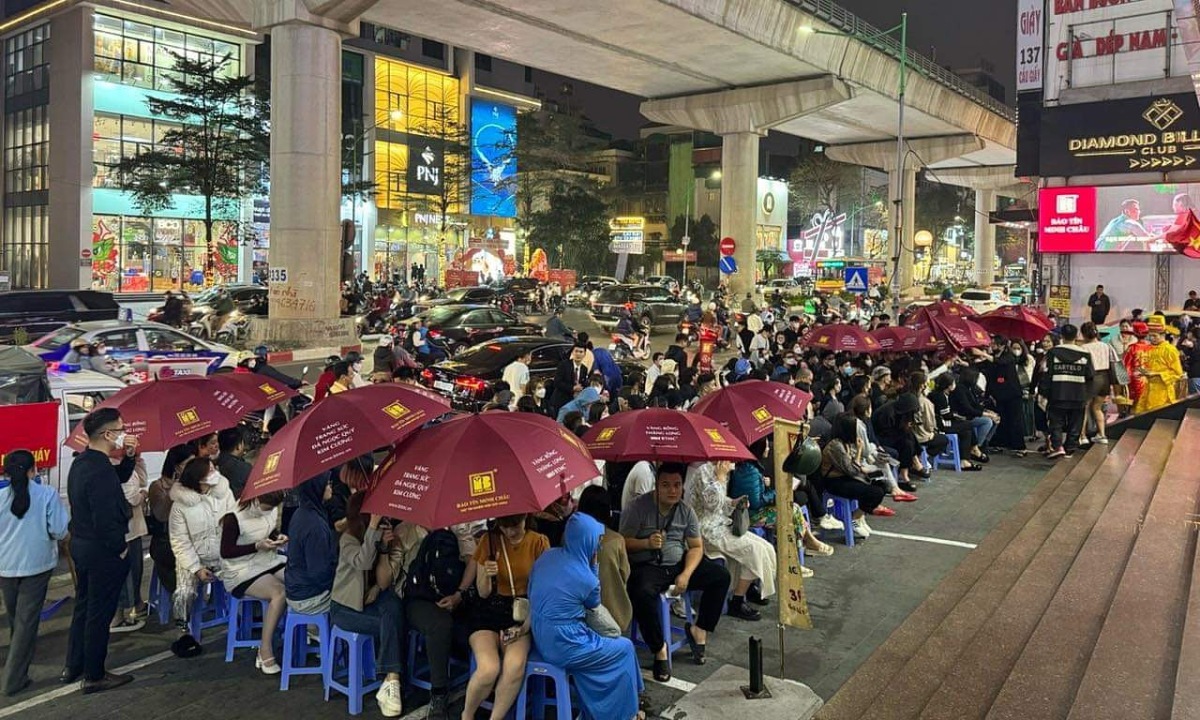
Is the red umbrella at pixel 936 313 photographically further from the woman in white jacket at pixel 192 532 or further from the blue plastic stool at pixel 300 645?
the woman in white jacket at pixel 192 532

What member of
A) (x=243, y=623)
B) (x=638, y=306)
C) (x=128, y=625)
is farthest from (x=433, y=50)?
(x=243, y=623)

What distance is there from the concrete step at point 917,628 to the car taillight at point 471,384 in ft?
28.0

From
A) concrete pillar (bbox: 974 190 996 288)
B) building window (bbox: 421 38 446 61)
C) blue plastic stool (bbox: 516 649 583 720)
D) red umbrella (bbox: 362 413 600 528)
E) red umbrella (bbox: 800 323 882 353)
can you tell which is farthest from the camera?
concrete pillar (bbox: 974 190 996 288)

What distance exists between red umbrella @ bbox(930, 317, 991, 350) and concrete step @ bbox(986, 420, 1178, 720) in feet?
16.1

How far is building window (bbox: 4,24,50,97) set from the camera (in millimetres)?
49312

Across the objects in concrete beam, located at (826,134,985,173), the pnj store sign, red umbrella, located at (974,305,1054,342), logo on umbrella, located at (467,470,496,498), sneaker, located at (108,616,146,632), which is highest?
concrete beam, located at (826,134,985,173)

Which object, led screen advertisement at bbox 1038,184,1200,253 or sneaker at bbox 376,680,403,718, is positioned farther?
led screen advertisement at bbox 1038,184,1200,253

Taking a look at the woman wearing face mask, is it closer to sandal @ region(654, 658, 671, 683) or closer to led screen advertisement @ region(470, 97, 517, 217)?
sandal @ region(654, 658, 671, 683)

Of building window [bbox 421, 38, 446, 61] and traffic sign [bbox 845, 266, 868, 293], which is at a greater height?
building window [bbox 421, 38, 446, 61]

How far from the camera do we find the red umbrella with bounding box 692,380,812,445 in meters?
8.02

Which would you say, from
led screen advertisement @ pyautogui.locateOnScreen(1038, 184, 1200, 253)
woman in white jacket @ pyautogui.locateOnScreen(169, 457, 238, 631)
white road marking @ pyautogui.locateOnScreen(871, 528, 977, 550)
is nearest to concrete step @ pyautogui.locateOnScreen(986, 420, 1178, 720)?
white road marking @ pyautogui.locateOnScreen(871, 528, 977, 550)

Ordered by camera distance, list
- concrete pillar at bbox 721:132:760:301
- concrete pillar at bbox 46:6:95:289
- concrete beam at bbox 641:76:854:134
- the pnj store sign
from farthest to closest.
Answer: concrete pillar at bbox 46:6:95:289, concrete pillar at bbox 721:132:760:301, concrete beam at bbox 641:76:854:134, the pnj store sign

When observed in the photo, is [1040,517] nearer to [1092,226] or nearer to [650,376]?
[650,376]

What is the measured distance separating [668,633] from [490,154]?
70158mm
